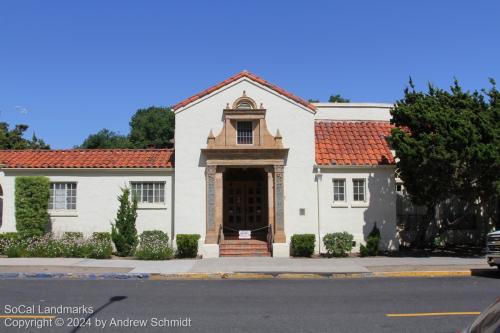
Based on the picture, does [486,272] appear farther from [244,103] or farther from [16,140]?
[16,140]

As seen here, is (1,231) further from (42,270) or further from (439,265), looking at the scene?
(439,265)

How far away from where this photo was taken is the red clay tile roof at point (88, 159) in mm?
20609

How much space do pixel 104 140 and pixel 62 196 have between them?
47.2 meters

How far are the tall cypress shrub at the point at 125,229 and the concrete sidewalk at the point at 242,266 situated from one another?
1.43m

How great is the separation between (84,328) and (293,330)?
3.29m

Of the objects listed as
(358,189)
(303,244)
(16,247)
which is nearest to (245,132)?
(303,244)

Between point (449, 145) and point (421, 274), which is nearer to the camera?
point (421, 274)

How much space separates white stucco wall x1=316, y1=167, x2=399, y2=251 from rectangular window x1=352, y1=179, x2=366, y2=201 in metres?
0.17

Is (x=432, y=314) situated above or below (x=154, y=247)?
below

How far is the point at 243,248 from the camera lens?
19672 millimetres

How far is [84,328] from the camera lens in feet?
25.5

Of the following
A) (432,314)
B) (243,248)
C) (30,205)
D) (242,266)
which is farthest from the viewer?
(243,248)

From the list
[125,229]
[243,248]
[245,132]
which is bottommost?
[243,248]

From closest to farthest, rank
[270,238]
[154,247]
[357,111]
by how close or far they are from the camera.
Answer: [154,247] → [270,238] → [357,111]
